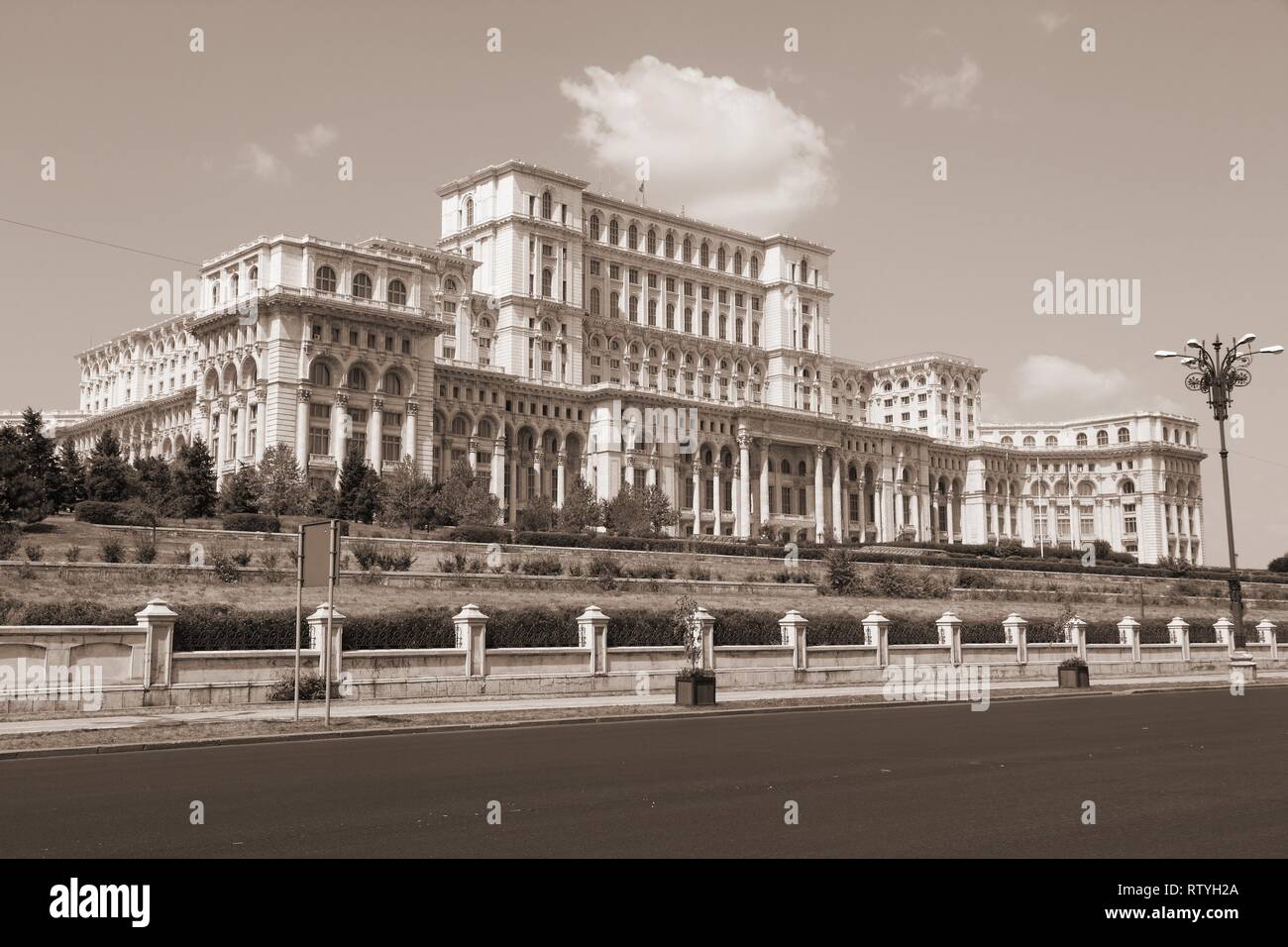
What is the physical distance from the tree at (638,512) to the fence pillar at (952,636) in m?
41.7

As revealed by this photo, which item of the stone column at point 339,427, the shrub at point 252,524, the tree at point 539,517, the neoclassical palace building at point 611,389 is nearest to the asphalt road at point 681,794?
the shrub at point 252,524

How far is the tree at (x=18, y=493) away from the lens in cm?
4875

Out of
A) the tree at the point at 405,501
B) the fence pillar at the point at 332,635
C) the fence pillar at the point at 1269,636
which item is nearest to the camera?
the fence pillar at the point at 332,635

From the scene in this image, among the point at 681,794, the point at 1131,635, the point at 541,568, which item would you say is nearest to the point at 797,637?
the point at 1131,635

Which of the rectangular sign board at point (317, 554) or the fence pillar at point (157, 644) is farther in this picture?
the fence pillar at point (157, 644)

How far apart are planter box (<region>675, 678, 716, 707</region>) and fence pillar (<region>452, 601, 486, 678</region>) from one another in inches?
205

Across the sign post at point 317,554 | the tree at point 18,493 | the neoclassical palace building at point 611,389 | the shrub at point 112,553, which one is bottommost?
the sign post at point 317,554

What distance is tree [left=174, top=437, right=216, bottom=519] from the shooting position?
61656 mm

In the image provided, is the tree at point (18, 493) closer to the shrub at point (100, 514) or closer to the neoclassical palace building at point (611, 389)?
the shrub at point (100, 514)

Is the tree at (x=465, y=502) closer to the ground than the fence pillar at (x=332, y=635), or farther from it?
farther from it

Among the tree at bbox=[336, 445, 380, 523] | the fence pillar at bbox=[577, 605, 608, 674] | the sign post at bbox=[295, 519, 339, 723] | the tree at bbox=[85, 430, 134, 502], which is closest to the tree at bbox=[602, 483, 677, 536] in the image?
the tree at bbox=[336, 445, 380, 523]

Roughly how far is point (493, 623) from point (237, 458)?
59.8m

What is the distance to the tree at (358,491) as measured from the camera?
69.8m

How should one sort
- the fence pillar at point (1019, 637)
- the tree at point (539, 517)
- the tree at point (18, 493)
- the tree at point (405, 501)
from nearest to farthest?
the fence pillar at point (1019, 637) < the tree at point (18, 493) < the tree at point (405, 501) < the tree at point (539, 517)
